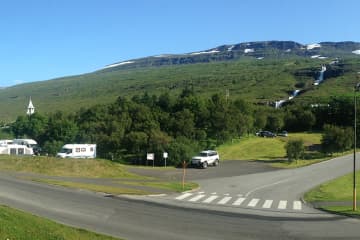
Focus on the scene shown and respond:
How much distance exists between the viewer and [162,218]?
25578 mm

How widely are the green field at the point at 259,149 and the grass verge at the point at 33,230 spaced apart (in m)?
57.0

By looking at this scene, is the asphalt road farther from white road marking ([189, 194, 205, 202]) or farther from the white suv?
the white suv

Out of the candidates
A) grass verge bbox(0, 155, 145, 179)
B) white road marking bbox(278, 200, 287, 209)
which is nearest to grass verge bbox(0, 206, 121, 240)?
white road marking bbox(278, 200, 287, 209)

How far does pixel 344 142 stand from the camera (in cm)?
7338

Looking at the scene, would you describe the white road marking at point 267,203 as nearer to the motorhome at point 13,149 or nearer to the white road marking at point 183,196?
the white road marking at point 183,196

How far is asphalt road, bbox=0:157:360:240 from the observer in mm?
22250

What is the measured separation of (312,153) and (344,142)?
5.45m

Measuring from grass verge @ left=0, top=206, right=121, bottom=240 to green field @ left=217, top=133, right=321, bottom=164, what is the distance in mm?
56975

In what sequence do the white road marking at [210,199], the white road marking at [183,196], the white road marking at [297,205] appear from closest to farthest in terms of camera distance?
the white road marking at [297,205], the white road marking at [210,199], the white road marking at [183,196]

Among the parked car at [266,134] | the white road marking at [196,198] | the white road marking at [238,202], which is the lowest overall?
the white road marking at [238,202]

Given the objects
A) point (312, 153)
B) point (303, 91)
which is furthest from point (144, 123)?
point (303, 91)

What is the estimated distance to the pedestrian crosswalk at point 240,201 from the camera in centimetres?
3350

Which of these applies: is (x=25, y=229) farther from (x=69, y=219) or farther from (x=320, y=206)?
(x=320, y=206)

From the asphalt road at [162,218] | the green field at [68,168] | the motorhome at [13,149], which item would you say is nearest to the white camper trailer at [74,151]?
the motorhome at [13,149]
